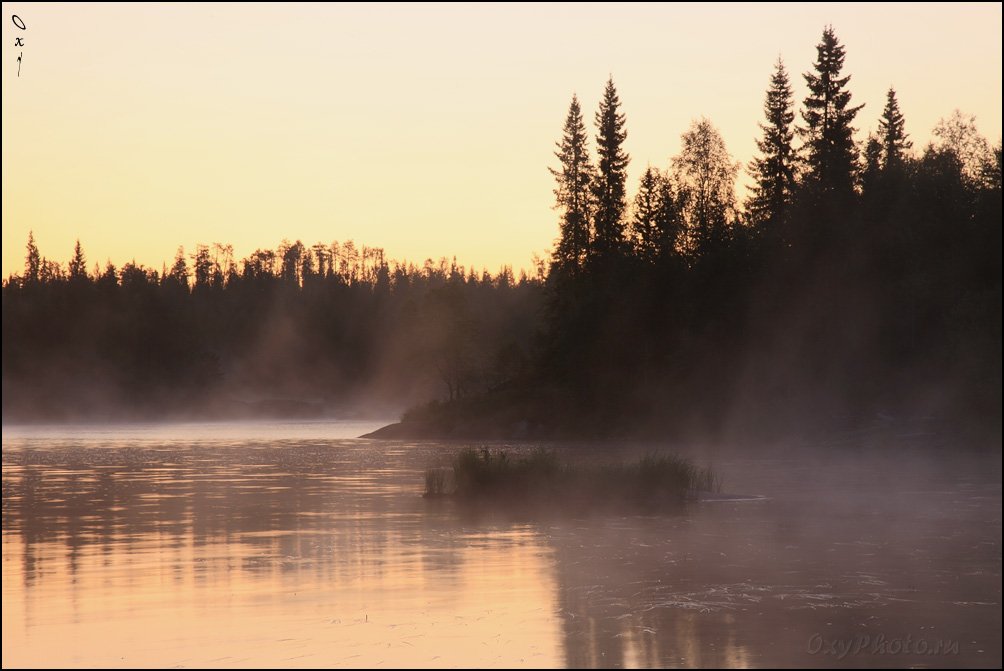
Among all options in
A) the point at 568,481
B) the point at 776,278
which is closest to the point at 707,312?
the point at 776,278

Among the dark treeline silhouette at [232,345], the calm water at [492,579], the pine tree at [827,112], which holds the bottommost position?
the calm water at [492,579]

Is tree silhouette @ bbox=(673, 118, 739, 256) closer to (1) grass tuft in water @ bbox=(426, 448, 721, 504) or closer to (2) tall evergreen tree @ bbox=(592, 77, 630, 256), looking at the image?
(2) tall evergreen tree @ bbox=(592, 77, 630, 256)

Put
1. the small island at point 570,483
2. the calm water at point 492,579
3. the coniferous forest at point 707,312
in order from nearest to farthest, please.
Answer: the calm water at point 492,579, the small island at point 570,483, the coniferous forest at point 707,312

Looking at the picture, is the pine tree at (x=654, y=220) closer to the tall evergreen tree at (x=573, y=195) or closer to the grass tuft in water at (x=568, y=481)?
the tall evergreen tree at (x=573, y=195)

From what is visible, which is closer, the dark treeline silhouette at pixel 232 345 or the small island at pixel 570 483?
the small island at pixel 570 483

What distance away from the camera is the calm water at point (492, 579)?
49.3 ft

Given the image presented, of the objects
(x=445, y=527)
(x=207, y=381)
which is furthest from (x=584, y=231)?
(x=445, y=527)

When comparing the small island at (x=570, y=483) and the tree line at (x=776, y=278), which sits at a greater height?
the tree line at (x=776, y=278)

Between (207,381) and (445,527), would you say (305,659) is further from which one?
(207,381)

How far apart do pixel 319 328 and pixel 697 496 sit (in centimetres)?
15394

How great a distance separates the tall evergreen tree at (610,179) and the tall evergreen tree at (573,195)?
3.07ft

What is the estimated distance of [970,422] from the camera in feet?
137

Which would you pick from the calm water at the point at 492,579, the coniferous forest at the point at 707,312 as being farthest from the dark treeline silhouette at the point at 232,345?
the calm water at the point at 492,579

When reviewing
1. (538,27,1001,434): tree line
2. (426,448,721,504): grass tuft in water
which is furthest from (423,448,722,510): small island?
(538,27,1001,434): tree line
